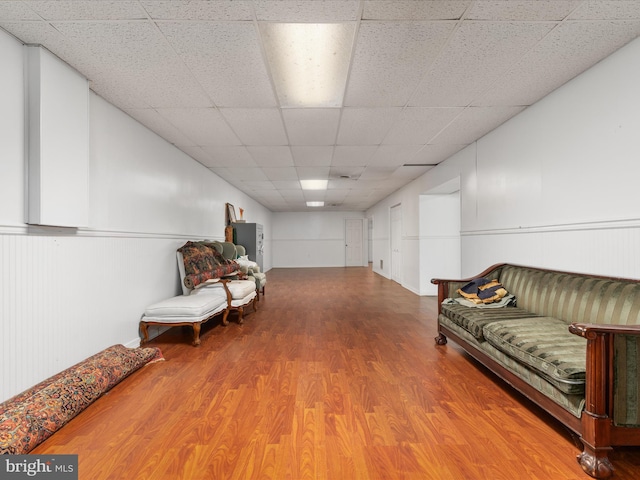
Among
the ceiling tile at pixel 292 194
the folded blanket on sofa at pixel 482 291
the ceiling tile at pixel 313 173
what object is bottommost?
the folded blanket on sofa at pixel 482 291

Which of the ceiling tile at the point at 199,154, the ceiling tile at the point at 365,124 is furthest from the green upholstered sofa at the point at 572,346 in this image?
the ceiling tile at the point at 199,154

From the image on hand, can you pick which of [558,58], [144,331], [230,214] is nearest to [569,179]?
[558,58]

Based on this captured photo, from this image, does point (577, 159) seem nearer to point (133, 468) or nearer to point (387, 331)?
point (387, 331)

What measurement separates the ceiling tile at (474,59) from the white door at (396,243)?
512 cm

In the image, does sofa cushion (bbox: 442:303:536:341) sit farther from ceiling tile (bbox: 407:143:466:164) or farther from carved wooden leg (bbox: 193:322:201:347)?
carved wooden leg (bbox: 193:322:201:347)

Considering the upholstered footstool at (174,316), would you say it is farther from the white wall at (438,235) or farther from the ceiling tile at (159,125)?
the white wall at (438,235)

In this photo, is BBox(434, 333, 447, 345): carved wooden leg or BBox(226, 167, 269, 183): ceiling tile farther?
BBox(226, 167, 269, 183): ceiling tile

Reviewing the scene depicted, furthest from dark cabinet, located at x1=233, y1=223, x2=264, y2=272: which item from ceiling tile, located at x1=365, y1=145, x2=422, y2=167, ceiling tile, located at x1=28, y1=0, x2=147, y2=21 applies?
ceiling tile, located at x1=28, y1=0, x2=147, y2=21

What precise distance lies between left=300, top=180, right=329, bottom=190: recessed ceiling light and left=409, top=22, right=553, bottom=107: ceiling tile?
3.80 meters

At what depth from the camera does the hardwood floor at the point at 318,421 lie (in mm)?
1524

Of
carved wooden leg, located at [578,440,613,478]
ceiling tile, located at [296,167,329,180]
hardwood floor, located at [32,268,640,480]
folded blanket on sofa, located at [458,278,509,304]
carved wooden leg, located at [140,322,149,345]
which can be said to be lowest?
hardwood floor, located at [32,268,640,480]

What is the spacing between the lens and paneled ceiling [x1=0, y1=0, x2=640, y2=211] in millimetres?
1763

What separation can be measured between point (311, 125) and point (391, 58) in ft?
4.53

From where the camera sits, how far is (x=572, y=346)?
1.89 metres
